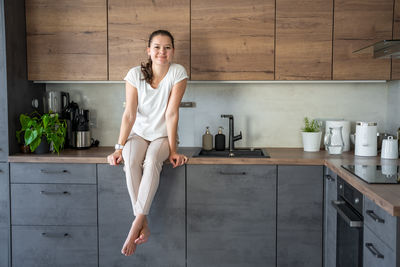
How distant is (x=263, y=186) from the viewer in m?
2.39

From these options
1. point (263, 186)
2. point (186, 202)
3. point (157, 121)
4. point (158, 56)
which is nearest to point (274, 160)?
point (263, 186)

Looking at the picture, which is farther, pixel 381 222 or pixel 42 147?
pixel 42 147

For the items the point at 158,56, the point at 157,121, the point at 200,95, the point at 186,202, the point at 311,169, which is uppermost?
the point at 158,56

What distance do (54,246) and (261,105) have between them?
71.9 inches

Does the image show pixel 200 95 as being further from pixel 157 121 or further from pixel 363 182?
pixel 363 182

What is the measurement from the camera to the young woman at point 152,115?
231 centimetres

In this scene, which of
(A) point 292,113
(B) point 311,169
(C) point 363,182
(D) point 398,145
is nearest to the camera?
(C) point 363,182

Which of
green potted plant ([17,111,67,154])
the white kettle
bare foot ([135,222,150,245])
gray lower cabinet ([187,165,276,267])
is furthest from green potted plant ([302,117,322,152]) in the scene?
green potted plant ([17,111,67,154])

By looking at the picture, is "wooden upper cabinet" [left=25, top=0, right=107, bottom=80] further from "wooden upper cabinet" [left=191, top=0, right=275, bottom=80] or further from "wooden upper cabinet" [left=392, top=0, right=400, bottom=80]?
"wooden upper cabinet" [left=392, top=0, right=400, bottom=80]

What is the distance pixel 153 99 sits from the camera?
2.50 metres

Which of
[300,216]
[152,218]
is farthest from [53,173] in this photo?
[300,216]

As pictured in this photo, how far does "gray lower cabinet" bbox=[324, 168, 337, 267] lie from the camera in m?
2.16

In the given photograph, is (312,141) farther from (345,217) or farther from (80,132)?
(80,132)

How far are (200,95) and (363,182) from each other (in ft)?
5.20
